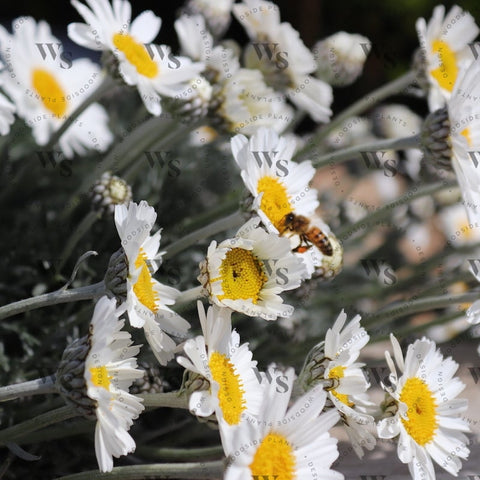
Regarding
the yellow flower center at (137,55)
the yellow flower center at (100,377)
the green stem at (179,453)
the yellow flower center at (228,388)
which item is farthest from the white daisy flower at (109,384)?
the yellow flower center at (137,55)

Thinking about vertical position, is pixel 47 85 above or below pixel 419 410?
above

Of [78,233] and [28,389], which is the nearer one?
[28,389]

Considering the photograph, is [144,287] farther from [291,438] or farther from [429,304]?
[429,304]

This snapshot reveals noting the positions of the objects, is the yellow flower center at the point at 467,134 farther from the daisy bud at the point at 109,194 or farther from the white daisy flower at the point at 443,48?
the daisy bud at the point at 109,194

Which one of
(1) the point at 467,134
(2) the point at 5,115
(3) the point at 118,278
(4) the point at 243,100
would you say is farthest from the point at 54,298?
(1) the point at 467,134

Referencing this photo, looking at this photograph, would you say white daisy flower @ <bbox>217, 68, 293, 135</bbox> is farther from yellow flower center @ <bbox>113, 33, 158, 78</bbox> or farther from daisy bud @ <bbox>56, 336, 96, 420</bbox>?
daisy bud @ <bbox>56, 336, 96, 420</bbox>

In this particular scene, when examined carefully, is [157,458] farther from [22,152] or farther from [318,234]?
[22,152]

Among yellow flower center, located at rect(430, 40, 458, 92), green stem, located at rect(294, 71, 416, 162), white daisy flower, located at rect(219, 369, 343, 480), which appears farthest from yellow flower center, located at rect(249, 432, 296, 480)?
yellow flower center, located at rect(430, 40, 458, 92)
